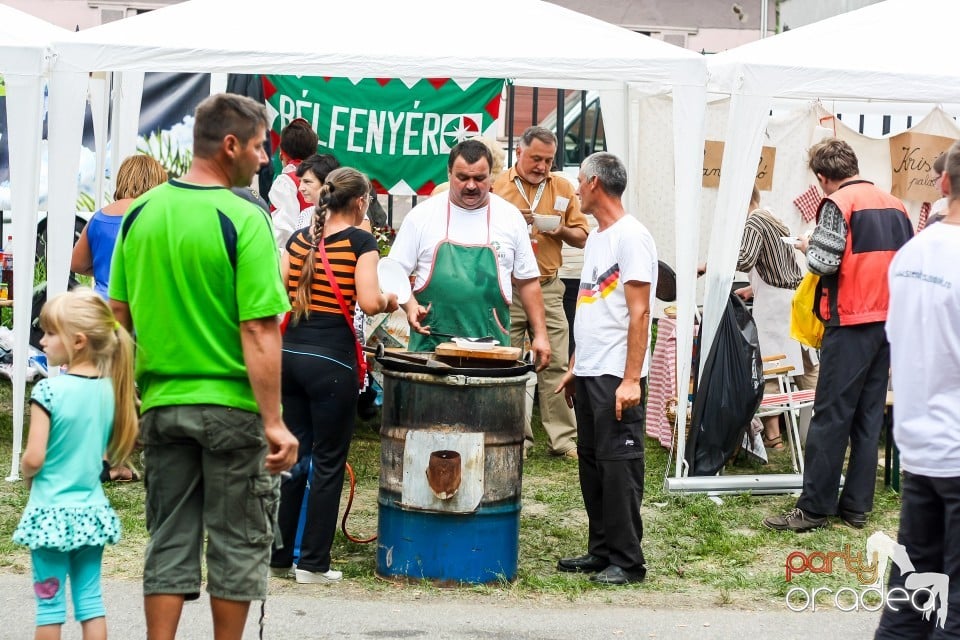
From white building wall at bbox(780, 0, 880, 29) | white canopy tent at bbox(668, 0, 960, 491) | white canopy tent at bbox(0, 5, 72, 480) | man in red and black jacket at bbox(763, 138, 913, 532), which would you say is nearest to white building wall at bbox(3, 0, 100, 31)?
white building wall at bbox(780, 0, 880, 29)

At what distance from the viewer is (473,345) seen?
17.6 feet

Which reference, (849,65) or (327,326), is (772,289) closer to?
(849,65)

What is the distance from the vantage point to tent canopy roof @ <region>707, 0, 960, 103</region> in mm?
6738

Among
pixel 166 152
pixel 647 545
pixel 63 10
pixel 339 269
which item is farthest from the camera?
pixel 63 10

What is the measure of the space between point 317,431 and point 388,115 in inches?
190

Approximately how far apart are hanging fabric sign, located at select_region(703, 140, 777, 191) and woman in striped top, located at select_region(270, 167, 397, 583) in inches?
190

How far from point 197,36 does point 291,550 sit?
2887 mm

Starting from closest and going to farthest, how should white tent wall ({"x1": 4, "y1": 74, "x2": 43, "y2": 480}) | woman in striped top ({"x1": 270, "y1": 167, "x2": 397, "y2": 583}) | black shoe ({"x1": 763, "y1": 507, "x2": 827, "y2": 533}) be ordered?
woman in striped top ({"x1": 270, "y1": 167, "x2": 397, "y2": 583}), black shoe ({"x1": 763, "y1": 507, "x2": 827, "y2": 533}), white tent wall ({"x1": 4, "y1": 74, "x2": 43, "y2": 480})

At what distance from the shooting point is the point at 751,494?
23.5 ft

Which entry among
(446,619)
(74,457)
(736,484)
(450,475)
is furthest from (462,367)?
(736,484)

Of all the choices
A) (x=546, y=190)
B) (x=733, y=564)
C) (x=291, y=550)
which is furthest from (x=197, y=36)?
(x=733, y=564)

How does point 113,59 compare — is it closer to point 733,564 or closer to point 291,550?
point 291,550

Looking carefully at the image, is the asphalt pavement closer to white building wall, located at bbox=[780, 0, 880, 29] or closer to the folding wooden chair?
the folding wooden chair

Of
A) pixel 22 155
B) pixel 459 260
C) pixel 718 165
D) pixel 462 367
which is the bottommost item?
pixel 462 367
